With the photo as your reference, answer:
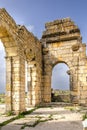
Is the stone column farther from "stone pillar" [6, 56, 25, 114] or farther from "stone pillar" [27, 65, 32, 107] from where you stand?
"stone pillar" [27, 65, 32, 107]

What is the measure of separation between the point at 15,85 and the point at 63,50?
532 cm

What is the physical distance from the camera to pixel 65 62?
44.3 feet

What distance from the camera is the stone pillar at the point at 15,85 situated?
9.38 meters

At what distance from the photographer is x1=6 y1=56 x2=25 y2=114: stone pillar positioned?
9.38m

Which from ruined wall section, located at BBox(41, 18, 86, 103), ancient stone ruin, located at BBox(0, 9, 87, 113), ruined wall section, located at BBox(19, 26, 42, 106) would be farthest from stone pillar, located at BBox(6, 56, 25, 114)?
ruined wall section, located at BBox(41, 18, 86, 103)

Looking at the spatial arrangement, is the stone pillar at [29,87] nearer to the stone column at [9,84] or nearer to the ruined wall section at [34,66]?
the ruined wall section at [34,66]

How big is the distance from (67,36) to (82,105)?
15.7 ft

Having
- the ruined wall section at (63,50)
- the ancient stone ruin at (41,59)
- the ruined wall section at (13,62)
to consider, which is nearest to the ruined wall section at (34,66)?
the ancient stone ruin at (41,59)

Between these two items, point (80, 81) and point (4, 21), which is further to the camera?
point (80, 81)

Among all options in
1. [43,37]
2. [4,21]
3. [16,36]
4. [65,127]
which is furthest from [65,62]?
[65,127]

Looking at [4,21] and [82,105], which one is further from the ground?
[4,21]

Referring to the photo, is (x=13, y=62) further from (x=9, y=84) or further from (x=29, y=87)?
(x=29, y=87)

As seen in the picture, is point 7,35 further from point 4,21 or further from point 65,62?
point 65,62

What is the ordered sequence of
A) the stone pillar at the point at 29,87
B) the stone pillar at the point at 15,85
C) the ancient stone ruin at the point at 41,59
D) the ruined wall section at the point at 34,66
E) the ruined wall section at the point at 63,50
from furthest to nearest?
the ruined wall section at the point at 63,50 → the stone pillar at the point at 29,87 → the ruined wall section at the point at 34,66 → the ancient stone ruin at the point at 41,59 → the stone pillar at the point at 15,85
